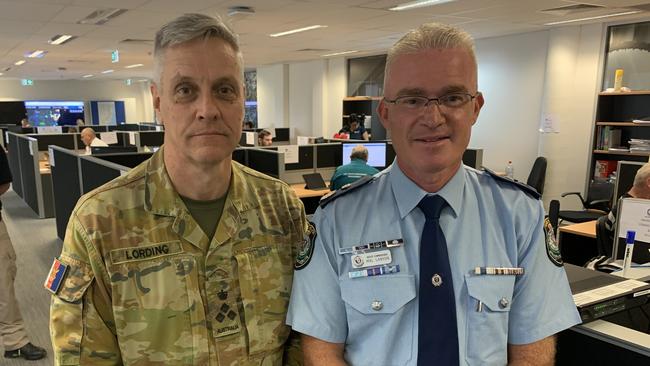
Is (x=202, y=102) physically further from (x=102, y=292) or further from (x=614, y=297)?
(x=614, y=297)

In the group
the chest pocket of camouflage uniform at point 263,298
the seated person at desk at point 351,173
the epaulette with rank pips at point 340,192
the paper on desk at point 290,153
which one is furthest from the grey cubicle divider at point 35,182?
the epaulette with rank pips at point 340,192

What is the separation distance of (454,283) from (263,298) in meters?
0.47

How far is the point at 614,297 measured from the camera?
3.51ft

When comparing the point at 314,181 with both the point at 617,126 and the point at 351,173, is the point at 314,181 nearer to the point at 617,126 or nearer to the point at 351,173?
the point at 351,173

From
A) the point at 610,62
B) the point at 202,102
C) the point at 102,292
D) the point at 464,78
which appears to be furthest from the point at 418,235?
the point at 610,62

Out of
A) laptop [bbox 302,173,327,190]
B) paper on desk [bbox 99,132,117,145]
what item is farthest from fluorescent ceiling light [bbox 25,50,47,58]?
laptop [bbox 302,173,327,190]

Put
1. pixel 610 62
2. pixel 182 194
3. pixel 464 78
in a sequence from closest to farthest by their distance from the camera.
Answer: pixel 464 78
pixel 182 194
pixel 610 62

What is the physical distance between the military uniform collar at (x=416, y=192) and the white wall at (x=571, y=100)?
6.14m

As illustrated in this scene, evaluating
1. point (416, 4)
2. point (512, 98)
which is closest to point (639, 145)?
point (512, 98)

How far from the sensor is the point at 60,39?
732 centimetres

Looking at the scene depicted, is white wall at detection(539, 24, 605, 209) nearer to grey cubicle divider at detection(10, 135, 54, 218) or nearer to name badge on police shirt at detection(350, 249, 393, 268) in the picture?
name badge on police shirt at detection(350, 249, 393, 268)

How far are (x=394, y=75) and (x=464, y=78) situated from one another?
15 cm

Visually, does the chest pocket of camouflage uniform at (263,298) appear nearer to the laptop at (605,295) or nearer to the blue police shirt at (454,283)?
the blue police shirt at (454,283)

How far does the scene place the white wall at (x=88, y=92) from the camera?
1781cm
